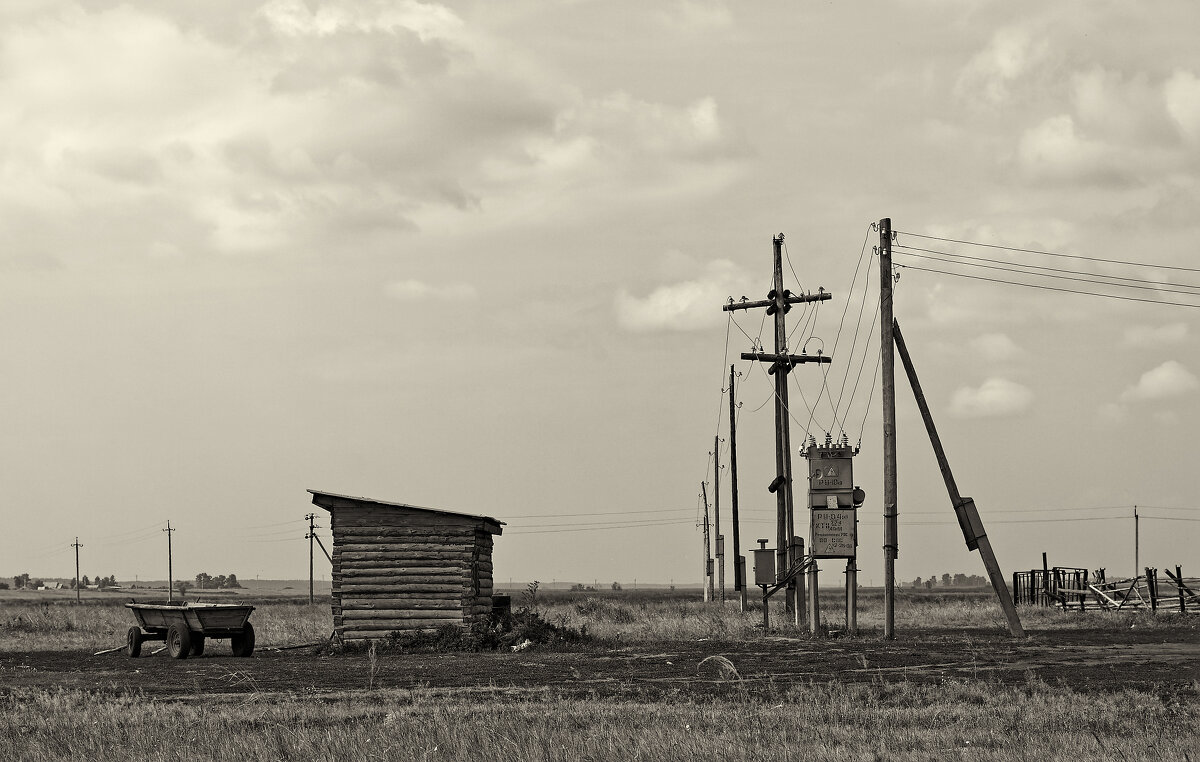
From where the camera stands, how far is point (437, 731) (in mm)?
13266

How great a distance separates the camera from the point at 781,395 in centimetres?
3175

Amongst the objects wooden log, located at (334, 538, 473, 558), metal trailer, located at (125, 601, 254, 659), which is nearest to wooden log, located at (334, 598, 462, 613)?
wooden log, located at (334, 538, 473, 558)

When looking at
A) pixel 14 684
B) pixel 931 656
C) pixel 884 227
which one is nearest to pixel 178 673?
pixel 14 684

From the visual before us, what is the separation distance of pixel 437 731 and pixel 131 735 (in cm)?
314

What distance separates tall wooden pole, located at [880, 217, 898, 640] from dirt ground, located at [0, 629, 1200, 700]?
137cm

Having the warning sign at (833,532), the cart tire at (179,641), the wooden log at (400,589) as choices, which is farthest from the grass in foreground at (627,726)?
the warning sign at (833,532)

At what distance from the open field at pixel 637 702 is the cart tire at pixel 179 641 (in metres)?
0.31

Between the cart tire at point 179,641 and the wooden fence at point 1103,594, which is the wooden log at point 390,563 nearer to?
the cart tire at point 179,641

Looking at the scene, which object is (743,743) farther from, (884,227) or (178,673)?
(884,227)

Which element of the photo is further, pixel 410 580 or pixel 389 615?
pixel 410 580

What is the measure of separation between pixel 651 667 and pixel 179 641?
1059 cm

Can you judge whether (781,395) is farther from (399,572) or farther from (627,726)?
(627,726)

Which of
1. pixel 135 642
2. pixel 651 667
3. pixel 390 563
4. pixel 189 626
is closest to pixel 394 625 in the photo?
pixel 390 563

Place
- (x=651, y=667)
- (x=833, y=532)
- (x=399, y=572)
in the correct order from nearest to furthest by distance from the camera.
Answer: (x=651, y=667), (x=399, y=572), (x=833, y=532)
